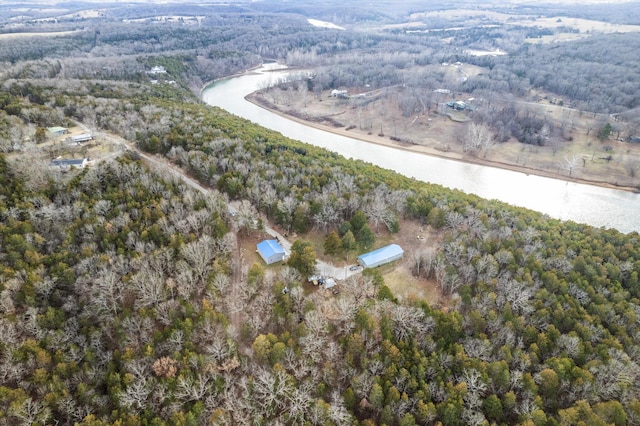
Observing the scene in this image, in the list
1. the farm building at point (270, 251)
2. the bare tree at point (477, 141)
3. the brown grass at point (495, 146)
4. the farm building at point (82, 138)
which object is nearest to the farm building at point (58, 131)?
the farm building at point (82, 138)

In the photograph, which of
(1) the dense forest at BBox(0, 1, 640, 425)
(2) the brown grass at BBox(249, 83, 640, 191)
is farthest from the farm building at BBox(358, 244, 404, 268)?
(2) the brown grass at BBox(249, 83, 640, 191)

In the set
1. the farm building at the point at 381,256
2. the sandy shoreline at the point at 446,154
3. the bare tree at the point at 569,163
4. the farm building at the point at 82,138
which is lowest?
the sandy shoreline at the point at 446,154

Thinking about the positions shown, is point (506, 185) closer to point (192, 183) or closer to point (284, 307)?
point (192, 183)

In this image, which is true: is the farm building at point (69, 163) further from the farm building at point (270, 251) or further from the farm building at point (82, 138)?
the farm building at point (270, 251)

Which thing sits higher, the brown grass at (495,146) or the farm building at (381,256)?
the farm building at (381,256)

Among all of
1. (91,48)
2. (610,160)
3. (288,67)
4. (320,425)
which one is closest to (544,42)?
(288,67)

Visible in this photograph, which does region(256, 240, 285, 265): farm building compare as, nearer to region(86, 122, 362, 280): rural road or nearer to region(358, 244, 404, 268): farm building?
region(86, 122, 362, 280): rural road

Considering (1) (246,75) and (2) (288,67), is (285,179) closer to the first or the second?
(1) (246,75)
